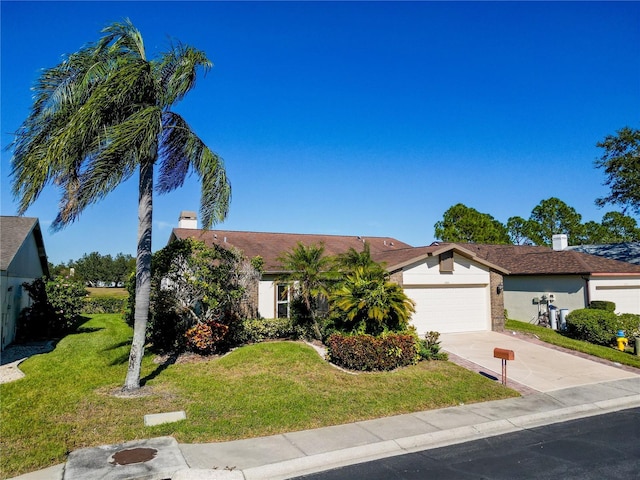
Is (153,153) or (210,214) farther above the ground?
(153,153)

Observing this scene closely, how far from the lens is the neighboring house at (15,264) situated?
578 inches

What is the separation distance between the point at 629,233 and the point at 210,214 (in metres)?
70.4

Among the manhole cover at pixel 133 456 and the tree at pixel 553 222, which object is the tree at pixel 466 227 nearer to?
the tree at pixel 553 222

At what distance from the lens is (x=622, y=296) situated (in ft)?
66.8

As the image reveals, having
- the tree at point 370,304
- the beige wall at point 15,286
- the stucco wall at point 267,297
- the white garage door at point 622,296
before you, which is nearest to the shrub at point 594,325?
the white garage door at point 622,296

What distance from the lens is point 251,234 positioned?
23469 mm

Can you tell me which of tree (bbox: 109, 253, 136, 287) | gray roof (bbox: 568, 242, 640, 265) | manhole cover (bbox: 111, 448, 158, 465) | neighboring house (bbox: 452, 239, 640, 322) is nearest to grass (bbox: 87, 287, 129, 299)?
tree (bbox: 109, 253, 136, 287)

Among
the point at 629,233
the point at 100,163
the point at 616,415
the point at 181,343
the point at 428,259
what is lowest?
the point at 616,415

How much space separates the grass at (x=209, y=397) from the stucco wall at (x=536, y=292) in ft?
35.3

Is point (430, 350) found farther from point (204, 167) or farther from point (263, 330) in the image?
point (204, 167)

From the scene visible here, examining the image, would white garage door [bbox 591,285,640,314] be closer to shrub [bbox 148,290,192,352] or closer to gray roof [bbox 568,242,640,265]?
gray roof [bbox 568,242,640,265]

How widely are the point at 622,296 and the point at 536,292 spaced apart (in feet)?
11.7

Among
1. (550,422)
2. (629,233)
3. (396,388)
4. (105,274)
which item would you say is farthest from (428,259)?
(629,233)

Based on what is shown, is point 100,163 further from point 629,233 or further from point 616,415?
point 629,233
